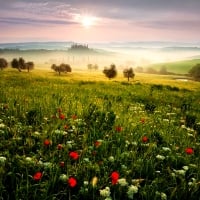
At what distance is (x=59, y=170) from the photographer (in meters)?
5.55

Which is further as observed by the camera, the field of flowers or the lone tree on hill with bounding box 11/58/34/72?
A: the lone tree on hill with bounding box 11/58/34/72

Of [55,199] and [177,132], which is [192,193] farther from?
[177,132]

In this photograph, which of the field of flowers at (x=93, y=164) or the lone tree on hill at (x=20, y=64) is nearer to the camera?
the field of flowers at (x=93, y=164)

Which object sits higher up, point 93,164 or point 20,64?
point 93,164

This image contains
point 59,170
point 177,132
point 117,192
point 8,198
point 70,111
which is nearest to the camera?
point 8,198

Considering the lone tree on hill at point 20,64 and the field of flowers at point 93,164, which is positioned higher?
the field of flowers at point 93,164

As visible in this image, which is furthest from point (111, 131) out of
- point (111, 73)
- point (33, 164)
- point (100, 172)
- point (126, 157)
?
point (111, 73)

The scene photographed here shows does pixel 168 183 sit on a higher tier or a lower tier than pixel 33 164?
lower

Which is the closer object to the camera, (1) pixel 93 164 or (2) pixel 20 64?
(1) pixel 93 164

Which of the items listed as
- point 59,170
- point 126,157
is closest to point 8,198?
point 59,170

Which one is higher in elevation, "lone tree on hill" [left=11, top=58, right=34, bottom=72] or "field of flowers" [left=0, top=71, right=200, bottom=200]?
"field of flowers" [left=0, top=71, right=200, bottom=200]

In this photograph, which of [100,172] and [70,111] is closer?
[100,172]

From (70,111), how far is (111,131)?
294 cm

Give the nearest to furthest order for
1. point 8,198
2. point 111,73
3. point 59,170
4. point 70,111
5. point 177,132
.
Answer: point 8,198
point 59,170
point 177,132
point 70,111
point 111,73
